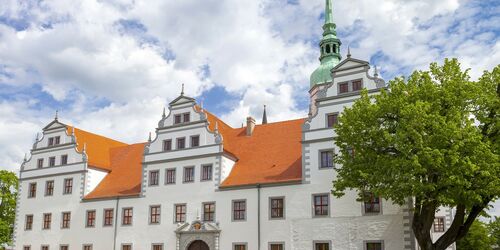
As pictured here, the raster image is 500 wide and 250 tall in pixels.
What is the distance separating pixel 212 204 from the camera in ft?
110

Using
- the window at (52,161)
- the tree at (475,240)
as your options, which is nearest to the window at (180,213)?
the window at (52,161)

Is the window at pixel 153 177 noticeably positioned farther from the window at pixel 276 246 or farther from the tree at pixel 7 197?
the tree at pixel 7 197

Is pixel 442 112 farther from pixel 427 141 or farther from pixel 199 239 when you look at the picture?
pixel 199 239

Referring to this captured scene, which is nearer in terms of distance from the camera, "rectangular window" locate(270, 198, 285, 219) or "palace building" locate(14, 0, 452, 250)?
"palace building" locate(14, 0, 452, 250)

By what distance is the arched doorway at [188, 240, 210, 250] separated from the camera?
33125 mm

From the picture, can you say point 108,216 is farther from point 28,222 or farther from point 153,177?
point 28,222

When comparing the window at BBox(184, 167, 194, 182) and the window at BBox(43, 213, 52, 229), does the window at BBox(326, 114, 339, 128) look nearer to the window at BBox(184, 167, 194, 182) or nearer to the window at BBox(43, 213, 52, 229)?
the window at BBox(184, 167, 194, 182)

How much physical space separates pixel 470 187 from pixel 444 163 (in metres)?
1.63

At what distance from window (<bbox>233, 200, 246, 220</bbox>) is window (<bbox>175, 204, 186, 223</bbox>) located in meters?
3.81

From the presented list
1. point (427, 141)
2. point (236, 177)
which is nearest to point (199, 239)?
point (236, 177)

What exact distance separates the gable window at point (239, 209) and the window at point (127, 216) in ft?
27.5

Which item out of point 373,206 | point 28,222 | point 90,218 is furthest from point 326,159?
point 28,222

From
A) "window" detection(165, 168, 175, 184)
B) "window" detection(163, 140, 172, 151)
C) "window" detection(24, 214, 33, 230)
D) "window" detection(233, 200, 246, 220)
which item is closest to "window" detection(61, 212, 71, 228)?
"window" detection(24, 214, 33, 230)

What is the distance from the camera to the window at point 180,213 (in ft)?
113
